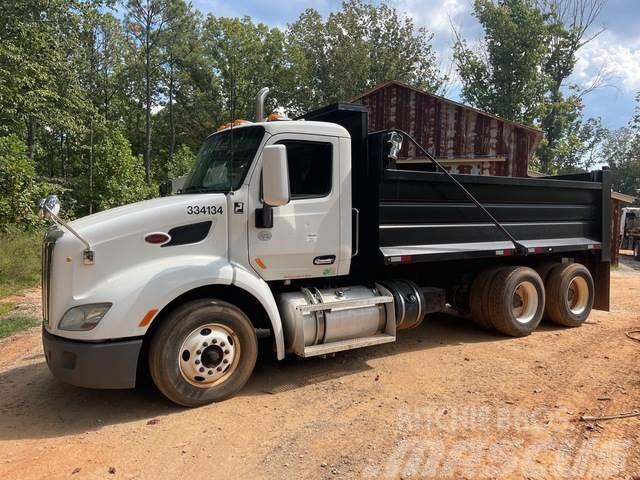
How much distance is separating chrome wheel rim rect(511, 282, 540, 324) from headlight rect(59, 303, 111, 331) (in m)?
5.39

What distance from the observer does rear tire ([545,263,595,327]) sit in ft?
24.7

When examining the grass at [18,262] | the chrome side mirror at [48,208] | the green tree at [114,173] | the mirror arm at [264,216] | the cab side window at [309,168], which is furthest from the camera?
the green tree at [114,173]

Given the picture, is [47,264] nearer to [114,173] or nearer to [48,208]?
[48,208]

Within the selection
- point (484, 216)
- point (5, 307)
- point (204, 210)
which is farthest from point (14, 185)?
point (484, 216)

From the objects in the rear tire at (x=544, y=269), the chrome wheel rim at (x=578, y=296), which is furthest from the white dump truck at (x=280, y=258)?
the chrome wheel rim at (x=578, y=296)

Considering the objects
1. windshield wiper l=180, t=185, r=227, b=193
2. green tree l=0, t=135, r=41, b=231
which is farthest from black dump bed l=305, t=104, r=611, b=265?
green tree l=0, t=135, r=41, b=231

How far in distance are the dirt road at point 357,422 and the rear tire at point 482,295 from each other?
82 centimetres

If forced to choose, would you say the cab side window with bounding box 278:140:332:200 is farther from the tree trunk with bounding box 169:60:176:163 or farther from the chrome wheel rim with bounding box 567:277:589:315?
the tree trunk with bounding box 169:60:176:163

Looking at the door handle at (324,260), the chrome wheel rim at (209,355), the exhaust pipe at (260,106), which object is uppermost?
the exhaust pipe at (260,106)

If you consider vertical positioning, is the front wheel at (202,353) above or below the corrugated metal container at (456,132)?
below

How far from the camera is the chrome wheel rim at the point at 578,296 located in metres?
7.87

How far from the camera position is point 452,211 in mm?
6242

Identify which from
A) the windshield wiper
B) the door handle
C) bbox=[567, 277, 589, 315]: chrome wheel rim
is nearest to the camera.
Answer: the windshield wiper

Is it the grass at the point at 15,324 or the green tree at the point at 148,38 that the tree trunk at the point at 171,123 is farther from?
the grass at the point at 15,324
